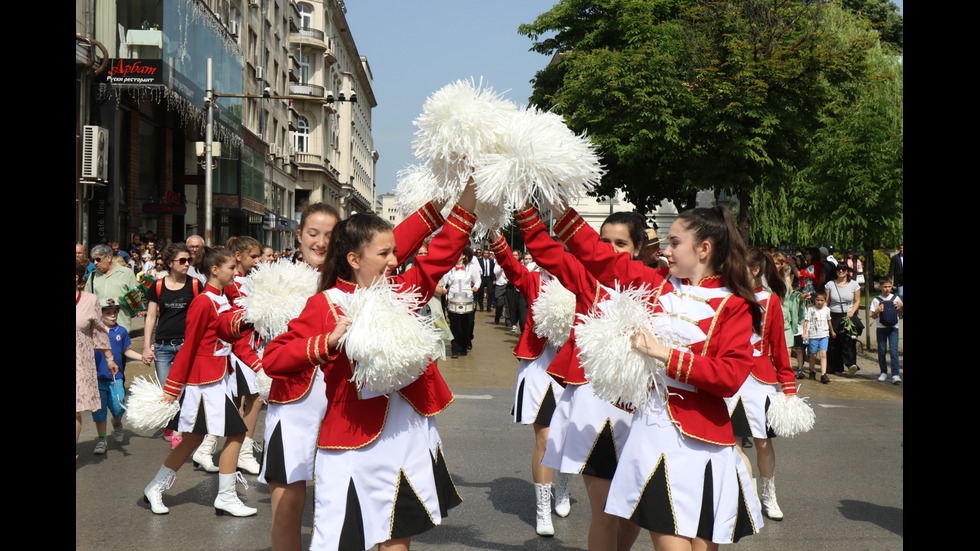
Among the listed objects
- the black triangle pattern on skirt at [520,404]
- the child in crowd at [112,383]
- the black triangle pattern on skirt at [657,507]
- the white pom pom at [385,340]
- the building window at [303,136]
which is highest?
the building window at [303,136]

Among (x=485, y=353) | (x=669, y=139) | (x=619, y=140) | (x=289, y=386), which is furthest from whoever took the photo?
(x=619, y=140)

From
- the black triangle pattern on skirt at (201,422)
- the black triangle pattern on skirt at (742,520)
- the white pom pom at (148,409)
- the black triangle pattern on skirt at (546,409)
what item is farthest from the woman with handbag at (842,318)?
the black triangle pattern on skirt at (742,520)

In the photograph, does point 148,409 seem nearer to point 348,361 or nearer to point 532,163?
point 348,361

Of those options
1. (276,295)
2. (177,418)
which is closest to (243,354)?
(177,418)

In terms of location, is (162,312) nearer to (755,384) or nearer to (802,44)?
(755,384)

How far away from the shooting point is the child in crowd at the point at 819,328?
12.8 meters

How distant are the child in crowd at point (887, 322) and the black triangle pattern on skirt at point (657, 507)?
10.8 metres

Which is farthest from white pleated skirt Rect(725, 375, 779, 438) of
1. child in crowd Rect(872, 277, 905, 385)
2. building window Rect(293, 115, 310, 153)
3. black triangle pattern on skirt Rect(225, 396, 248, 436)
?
building window Rect(293, 115, 310, 153)

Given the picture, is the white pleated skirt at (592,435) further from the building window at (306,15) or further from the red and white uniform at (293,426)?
the building window at (306,15)

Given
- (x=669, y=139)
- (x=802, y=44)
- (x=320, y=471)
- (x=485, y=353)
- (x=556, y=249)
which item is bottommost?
(x=485, y=353)

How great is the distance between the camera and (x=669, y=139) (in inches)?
765
